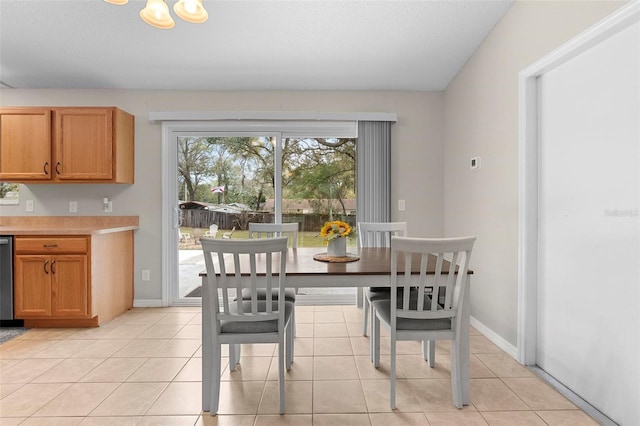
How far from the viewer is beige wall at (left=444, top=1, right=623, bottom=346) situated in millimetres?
2156

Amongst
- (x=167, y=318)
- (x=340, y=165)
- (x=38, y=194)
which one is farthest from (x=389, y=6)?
(x=38, y=194)

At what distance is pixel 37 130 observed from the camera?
11.2ft

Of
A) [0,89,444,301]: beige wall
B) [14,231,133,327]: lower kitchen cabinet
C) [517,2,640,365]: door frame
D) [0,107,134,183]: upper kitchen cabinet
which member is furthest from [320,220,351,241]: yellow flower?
[0,107,134,183]: upper kitchen cabinet

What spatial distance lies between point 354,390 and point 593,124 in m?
2.05

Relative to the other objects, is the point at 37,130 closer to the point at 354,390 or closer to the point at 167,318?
the point at 167,318

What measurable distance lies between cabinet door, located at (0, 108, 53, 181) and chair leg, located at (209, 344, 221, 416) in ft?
9.72

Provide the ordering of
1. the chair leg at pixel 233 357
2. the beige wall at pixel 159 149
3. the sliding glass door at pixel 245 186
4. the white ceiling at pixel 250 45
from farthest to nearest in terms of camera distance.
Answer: the sliding glass door at pixel 245 186 < the beige wall at pixel 159 149 < the white ceiling at pixel 250 45 < the chair leg at pixel 233 357

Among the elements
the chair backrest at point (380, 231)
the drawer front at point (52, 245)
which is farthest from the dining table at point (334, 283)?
the drawer front at point (52, 245)

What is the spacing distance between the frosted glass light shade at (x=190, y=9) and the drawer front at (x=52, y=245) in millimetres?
2289

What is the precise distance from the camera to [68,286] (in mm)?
3080

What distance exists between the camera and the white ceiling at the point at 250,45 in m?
2.45

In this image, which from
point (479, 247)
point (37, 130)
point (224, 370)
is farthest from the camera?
point (37, 130)

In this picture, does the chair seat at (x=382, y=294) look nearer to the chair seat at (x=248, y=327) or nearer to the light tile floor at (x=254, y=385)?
the light tile floor at (x=254, y=385)

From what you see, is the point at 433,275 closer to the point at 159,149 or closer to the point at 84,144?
the point at 159,149
